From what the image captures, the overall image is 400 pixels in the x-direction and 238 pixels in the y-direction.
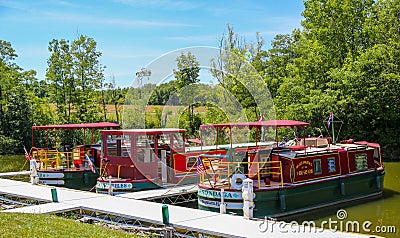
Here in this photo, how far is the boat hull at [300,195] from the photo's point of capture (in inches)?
615

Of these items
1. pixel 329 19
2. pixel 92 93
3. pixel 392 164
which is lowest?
pixel 392 164

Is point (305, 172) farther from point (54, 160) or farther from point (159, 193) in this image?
point (54, 160)

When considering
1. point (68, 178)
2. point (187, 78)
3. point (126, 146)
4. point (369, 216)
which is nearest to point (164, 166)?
point (126, 146)

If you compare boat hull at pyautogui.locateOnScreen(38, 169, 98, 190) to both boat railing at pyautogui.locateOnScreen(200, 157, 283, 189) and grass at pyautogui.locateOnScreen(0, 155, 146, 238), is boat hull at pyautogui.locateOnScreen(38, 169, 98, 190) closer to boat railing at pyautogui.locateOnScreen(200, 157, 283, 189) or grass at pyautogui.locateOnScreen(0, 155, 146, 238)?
boat railing at pyautogui.locateOnScreen(200, 157, 283, 189)

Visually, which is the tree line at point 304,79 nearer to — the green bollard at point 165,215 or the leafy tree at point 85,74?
the leafy tree at point 85,74

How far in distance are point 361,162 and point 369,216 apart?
148 inches

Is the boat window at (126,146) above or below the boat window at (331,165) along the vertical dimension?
above

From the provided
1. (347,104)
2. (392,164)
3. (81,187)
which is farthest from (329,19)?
(81,187)

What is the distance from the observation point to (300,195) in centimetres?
1669

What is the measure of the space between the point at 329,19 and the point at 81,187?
24813mm

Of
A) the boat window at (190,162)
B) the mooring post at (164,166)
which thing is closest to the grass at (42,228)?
the mooring post at (164,166)

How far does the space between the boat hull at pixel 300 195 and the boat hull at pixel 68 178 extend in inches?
318

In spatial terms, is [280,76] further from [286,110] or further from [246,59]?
[286,110]

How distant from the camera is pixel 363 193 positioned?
63.3 feet
